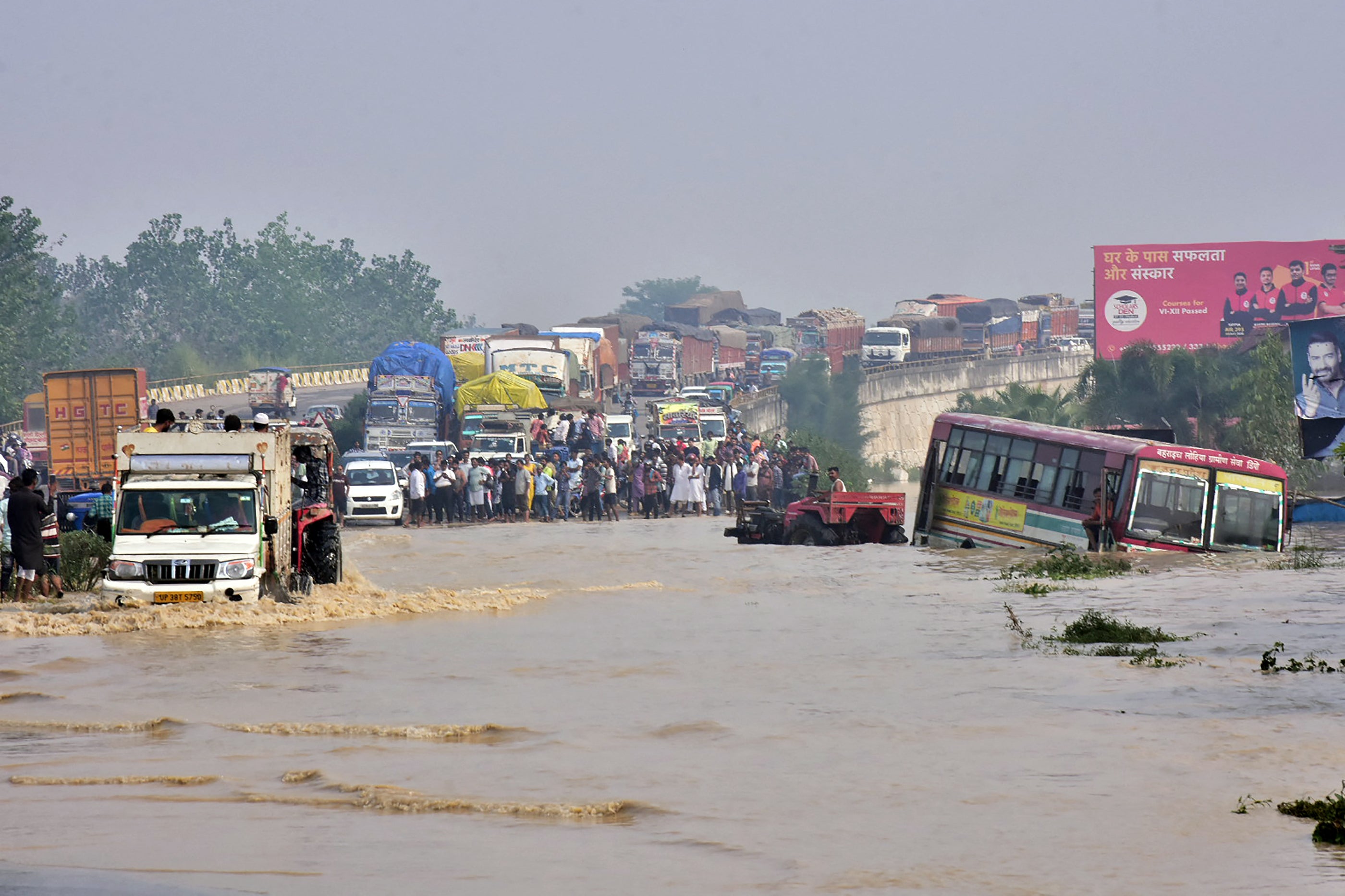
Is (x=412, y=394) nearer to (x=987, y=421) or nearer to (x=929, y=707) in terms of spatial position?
(x=987, y=421)

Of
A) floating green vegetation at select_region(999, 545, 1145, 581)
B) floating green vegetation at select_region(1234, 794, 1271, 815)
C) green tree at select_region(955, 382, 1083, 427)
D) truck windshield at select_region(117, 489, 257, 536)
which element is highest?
green tree at select_region(955, 382, 1083, 427)

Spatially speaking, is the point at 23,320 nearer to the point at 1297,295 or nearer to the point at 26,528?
the point at 1297,295

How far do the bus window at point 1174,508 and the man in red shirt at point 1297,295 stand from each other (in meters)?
43.7

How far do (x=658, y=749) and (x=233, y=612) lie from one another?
715 centimetres

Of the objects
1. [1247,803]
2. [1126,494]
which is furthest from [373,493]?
[1247,803]

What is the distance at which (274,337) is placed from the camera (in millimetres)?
119875

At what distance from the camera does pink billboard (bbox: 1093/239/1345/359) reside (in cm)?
6469

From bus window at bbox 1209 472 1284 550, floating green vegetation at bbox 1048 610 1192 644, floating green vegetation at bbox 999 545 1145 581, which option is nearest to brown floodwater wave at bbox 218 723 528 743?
floating green vegetation at bbox 1048 610 1192 644

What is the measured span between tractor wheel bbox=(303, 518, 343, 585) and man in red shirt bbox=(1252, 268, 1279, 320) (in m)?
53.2

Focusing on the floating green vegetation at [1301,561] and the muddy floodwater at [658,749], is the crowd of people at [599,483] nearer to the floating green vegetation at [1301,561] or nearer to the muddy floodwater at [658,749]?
the floating green vegetation at [1301,561]

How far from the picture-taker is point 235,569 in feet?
53.9

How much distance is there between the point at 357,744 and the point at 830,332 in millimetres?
77504

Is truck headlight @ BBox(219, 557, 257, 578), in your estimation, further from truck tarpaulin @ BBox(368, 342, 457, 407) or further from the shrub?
truck tarpaulin @ BBox(368, 342, 457, 407)

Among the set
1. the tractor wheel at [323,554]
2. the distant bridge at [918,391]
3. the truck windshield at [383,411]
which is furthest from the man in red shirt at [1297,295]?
the tractor wheel at [323,554]
